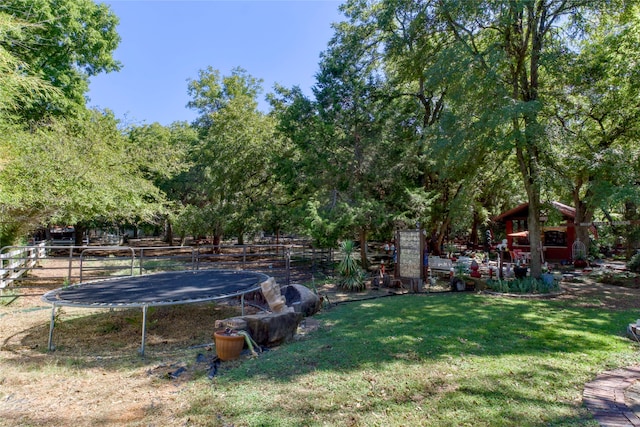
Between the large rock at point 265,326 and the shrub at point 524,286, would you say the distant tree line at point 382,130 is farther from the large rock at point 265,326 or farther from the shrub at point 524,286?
the large rock at point 265,326

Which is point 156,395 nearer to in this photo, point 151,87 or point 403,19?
point 403,19

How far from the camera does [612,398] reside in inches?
124

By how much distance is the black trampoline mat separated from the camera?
5.23m

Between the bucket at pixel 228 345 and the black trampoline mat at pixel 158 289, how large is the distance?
1060mm

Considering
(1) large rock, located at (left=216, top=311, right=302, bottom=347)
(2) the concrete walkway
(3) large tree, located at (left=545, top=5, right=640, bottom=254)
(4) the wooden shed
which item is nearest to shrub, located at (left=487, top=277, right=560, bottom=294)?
(3) large tree, located at (left=545, top=5, right=640, bottom=254)

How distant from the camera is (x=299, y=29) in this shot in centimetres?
1270

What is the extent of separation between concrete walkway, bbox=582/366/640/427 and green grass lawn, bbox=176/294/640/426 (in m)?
0.09

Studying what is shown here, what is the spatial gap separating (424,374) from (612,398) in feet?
5.45

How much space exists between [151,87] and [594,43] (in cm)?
1831

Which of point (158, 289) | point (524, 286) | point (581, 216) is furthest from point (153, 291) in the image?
point (581, 216)

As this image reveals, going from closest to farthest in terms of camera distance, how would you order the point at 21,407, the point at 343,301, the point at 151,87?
the point at 21,407 → the point at 343,301 → the point at 151,87

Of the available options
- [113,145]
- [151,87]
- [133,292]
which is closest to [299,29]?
[113,145]

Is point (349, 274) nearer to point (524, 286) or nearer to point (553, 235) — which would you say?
point (524, 286)

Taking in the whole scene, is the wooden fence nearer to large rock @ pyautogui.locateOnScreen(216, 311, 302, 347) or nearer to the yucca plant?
large rock @ pyautogui.locateOnScreen(216, 311, 302, 347)
